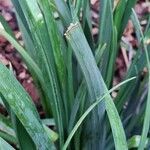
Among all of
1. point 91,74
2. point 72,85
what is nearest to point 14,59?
point 72,85

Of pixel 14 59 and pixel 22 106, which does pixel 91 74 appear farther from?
pixel 14 59

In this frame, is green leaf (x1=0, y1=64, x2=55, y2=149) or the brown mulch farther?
the brown mulch

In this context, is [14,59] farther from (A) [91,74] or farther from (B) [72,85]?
(A) [91,74]

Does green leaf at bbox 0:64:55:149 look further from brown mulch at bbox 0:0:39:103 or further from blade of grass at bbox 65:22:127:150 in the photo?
brown mulch at bbox 0:0:39:103

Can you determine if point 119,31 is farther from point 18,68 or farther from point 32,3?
point 18,68

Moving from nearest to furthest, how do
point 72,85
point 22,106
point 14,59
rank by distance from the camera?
point 22,106 < point 72,85 < point 14,59

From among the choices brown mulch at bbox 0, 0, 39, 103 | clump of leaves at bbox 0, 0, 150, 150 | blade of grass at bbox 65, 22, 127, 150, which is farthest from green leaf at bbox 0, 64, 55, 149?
brown mulch at bbox 0, 0, 39, 103

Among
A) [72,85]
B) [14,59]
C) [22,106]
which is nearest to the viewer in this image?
[22,106]

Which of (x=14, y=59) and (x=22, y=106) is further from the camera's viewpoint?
(x=14, y=59)
